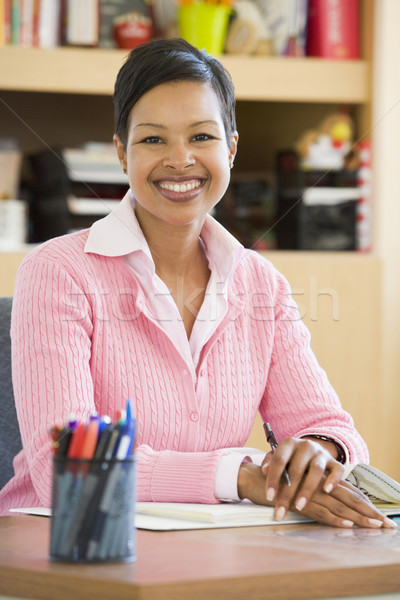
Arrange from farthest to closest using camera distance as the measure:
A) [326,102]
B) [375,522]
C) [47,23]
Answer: [326,102], [47,23], [375,522]

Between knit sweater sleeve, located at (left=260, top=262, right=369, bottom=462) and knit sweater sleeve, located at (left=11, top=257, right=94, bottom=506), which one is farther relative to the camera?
knit sweater sleeve, located at (left=260, top=262, right=369, bottom=462)

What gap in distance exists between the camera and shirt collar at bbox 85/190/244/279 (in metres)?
1.40

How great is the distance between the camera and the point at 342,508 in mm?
1024

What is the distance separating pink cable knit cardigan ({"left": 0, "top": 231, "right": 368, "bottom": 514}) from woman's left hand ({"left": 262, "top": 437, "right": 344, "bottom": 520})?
0.09m

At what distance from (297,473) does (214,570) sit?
337mm

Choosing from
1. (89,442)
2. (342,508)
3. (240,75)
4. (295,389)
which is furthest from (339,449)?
(240,75)

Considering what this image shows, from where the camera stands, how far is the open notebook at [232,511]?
98 centimetres

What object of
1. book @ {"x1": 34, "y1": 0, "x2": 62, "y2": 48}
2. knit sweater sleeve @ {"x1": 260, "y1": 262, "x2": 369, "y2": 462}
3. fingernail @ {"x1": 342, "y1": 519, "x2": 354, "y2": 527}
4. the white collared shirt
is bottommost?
fingernail @ {"x1": 342, "y1": 519, "x2": 354, "y2": 527}

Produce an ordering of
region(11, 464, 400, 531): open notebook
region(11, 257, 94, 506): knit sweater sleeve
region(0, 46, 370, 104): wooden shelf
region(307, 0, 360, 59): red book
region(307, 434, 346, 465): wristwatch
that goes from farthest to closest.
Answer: region(307, 0, 360, 59): red book → region(0, 46, 370, 104): wooden shelf → region(307, 434, 346, 465): wristwatch → region(11, 257, 94, 506): knit sweater sleeve → region(11, 464, 400, 531): open notebook

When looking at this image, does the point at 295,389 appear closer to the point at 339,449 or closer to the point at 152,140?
the point at 339,449

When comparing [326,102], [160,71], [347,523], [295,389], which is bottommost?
[347,523]

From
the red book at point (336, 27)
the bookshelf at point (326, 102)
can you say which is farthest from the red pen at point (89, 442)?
the red book at point (336, 27)

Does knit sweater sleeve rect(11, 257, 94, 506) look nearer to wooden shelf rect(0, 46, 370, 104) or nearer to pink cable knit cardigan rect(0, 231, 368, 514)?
pink cable knit cardigan rect(0, 231, 368, 514)

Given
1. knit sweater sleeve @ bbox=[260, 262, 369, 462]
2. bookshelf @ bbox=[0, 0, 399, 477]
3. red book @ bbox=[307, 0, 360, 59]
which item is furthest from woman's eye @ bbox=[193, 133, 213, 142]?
red book @ bbox=[307, 0, 360, 59]
